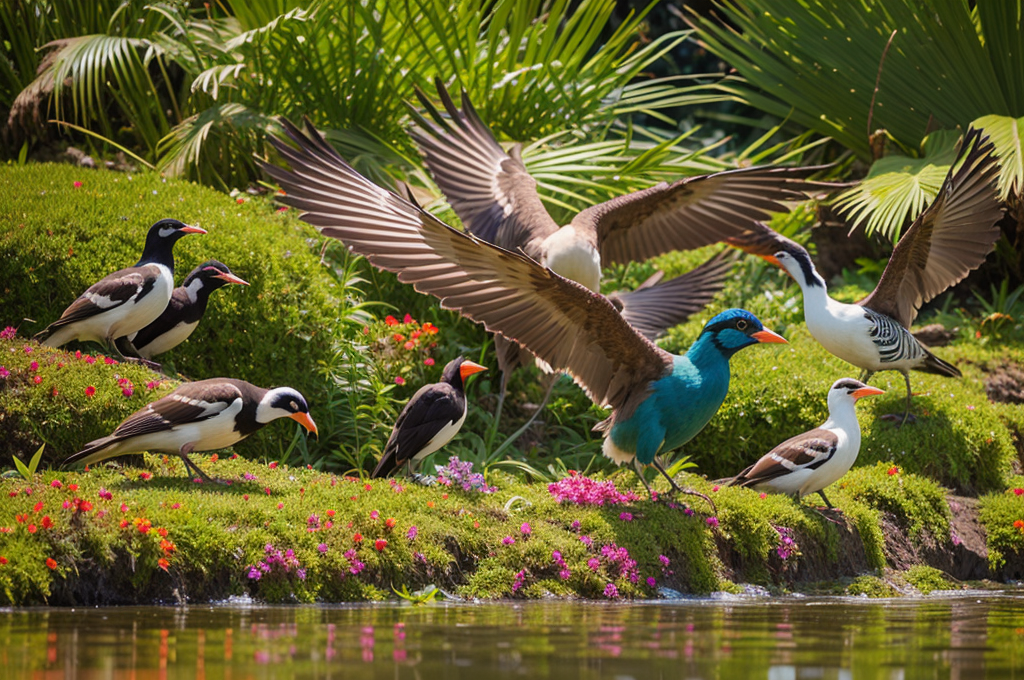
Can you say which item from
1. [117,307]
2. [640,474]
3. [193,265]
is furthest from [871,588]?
[193,265]

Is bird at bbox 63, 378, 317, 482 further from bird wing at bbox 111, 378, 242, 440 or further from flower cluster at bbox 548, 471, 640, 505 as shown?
flower cluster at bbox 548, 471, 640, 505

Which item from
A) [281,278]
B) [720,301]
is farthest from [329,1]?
[720,301]

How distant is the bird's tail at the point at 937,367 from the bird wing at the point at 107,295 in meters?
5.19

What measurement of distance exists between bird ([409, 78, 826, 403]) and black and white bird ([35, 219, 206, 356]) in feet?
7.00

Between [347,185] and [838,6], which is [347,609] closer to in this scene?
[347,185]

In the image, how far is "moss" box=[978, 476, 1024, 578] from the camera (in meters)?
6.77

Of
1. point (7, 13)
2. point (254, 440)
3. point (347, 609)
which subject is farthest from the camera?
point (7, 13)

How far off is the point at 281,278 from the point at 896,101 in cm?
583

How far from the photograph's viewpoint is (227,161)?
954 cm

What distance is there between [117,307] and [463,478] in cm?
220

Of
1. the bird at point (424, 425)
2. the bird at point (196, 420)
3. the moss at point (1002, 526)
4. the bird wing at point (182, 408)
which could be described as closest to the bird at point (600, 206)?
the bird at point (424, 425)

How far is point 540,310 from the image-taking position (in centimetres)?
573

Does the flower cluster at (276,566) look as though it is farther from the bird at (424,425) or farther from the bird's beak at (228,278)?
the bird's beak at (228,278)

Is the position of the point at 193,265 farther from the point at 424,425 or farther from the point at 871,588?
the point at 871,588
